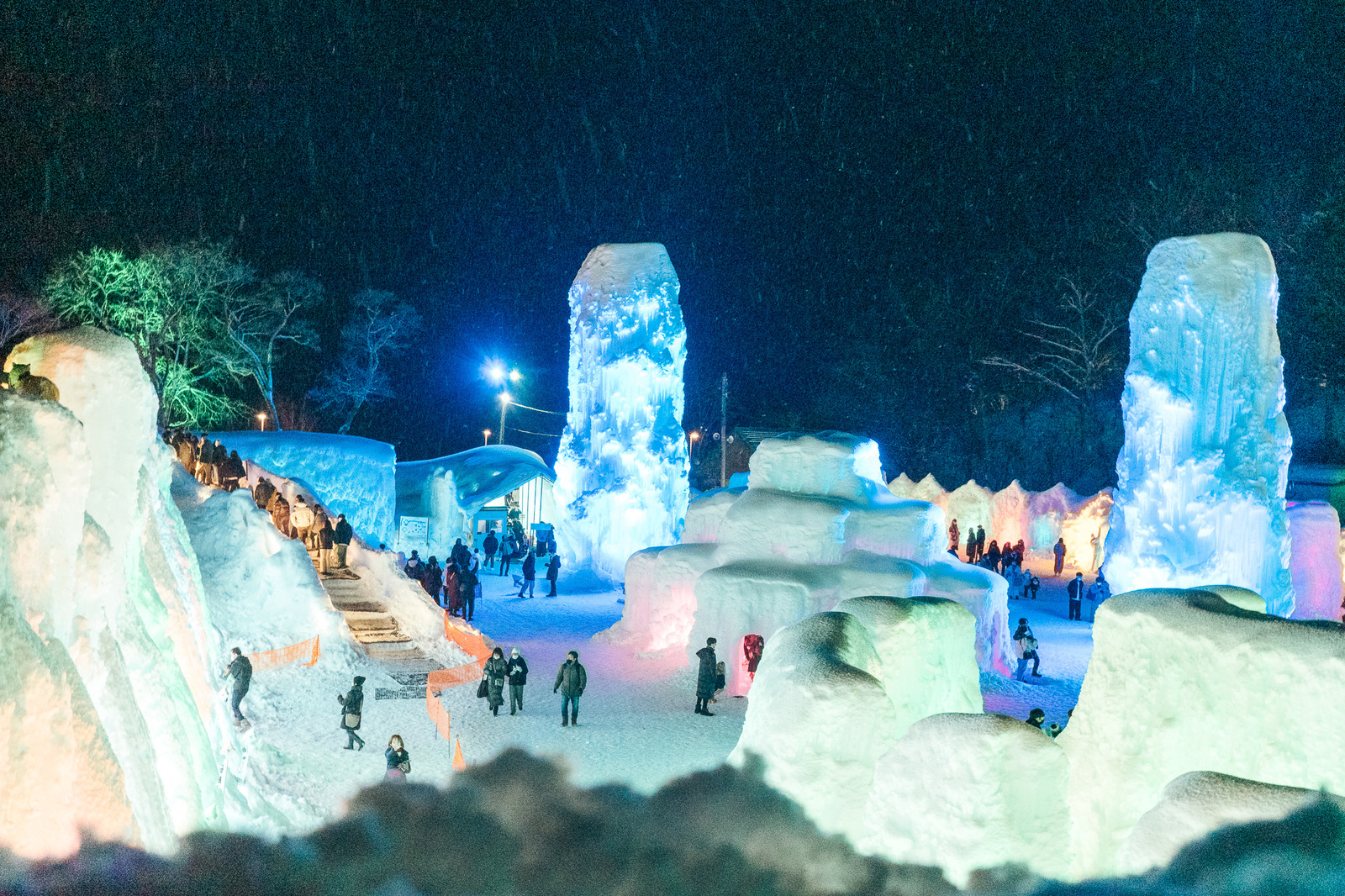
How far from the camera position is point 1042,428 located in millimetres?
36969

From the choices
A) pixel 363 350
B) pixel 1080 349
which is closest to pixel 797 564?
pixel 363 350

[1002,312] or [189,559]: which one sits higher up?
[1002,312]

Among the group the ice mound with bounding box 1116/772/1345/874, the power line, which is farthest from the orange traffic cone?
the power line

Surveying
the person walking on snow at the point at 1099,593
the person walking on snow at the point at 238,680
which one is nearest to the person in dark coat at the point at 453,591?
the person walking on snow at the point at 238,680

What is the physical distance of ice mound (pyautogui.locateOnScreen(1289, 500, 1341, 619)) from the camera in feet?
65.5

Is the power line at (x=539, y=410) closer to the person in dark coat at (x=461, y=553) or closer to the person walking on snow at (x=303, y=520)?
the person in dark coat at (x=461, y=553)

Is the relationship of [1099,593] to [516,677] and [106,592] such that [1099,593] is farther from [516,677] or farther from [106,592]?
[106,592]

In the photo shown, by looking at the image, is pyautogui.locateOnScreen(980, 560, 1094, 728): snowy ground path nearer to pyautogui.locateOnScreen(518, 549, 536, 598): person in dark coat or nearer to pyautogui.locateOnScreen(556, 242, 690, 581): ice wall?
pyautogui.locateOnScreen(556, 242, 690, 581): ice wall

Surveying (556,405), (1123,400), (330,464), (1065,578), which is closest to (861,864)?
(1123,400)

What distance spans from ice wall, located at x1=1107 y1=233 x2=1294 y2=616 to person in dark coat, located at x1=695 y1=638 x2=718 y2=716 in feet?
31.3

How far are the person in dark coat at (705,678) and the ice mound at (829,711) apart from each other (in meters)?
5.56

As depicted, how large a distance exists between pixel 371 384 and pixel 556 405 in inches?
538

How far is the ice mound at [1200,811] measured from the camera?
4.71 metres

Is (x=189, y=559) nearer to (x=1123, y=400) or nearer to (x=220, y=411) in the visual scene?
(x=1123, y=400)
